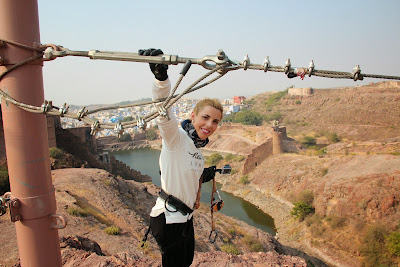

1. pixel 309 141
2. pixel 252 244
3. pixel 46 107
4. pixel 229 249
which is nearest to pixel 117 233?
pixel 229 249

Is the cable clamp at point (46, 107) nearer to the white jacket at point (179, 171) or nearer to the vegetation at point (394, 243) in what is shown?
the white jacket at point (179, 171)

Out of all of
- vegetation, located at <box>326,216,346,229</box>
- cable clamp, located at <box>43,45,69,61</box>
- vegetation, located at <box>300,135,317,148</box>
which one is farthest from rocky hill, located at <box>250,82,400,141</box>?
cable clamp, located at <box>43,45,69,61</box>

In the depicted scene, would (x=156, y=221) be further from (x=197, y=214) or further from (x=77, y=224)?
(x=197, y=214)

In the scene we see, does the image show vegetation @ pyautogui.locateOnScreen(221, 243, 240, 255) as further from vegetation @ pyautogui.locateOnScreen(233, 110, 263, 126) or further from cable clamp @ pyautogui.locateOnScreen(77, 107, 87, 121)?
vegetation @ pyautogui.locateOnScreen(233, 110, 263, 126)

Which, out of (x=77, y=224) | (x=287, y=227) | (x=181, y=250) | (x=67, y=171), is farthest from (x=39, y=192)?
(x=287, y=227)

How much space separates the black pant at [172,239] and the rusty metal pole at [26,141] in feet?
2.33

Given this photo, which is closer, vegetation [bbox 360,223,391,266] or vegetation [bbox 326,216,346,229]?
vegetation [bbox 360,223,391,266]

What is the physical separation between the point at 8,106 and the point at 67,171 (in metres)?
11.1

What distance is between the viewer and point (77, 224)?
7234 millimetres

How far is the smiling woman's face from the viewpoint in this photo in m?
2.31

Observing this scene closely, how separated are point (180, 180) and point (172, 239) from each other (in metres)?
0.45

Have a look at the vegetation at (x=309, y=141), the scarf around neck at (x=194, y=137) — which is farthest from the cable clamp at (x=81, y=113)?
the vegetation at (x=309, y=141)

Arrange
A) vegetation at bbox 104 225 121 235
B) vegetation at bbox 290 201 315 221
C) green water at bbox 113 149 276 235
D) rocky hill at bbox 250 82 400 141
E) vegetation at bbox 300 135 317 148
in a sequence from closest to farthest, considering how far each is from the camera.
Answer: vegetation at bbox 104 225 121 235 < vegetation at bbox 290 201 315 221 < green water at bbox 113 149 276 235 < rocky hill at bbox 250 82 400 141 < vegetation at bbox 300 135 317 148

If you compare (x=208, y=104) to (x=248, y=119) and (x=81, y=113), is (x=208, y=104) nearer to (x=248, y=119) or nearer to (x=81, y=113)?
(x=81, y=113)
